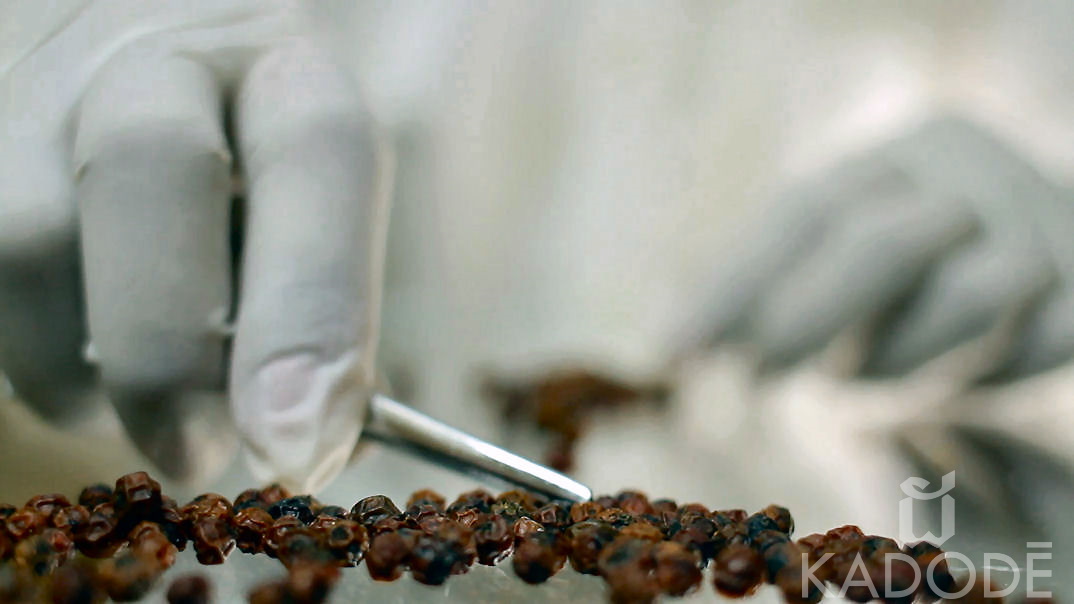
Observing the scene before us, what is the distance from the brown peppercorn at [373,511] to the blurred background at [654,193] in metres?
0.22

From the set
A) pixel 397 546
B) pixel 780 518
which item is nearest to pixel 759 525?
pixel 780 518

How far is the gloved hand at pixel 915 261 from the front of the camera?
0.49m

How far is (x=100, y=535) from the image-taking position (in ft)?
1.03

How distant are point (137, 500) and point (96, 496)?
35 millimetres

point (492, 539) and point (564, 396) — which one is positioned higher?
point (492, 539)

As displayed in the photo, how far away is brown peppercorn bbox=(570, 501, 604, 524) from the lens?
0.34 m

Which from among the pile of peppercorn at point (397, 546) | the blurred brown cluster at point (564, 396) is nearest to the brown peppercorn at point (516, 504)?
the pile of peppercorn at point (397, 546)

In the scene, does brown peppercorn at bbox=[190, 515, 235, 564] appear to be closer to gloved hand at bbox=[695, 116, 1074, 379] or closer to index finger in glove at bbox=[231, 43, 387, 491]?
index finger in glove at bbox=[231, 43, 387, 491]

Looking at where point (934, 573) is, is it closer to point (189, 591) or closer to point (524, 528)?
point (524, 528)

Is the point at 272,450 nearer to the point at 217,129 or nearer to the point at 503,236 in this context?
the point at 217,129

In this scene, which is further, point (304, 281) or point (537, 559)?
point (304, 281)

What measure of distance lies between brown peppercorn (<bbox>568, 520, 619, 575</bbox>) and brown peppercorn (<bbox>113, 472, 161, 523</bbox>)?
149 millimetres

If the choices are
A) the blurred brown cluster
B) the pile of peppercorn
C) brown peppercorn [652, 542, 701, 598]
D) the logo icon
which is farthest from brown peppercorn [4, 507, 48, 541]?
the logo icon

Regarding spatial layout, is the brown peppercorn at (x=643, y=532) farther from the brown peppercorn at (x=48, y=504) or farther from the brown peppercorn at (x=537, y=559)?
the brown peppercorn at (x=48, y=504)
